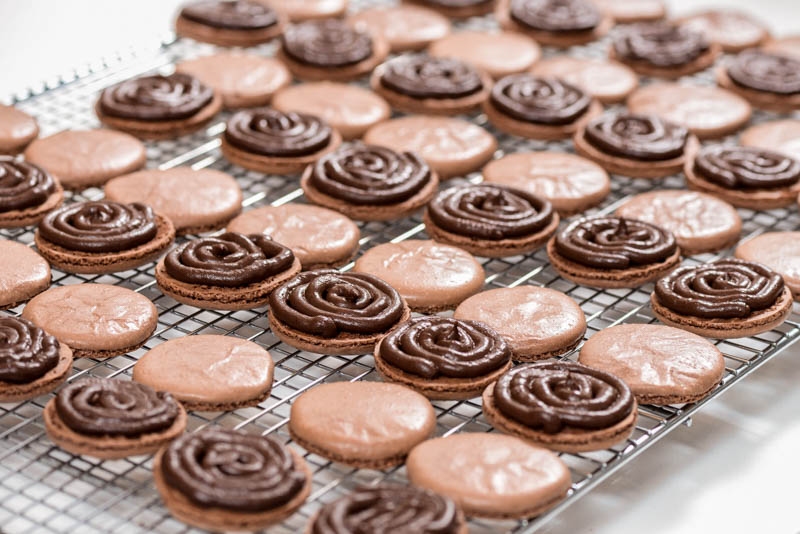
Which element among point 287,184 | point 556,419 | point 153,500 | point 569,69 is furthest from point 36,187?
point 569,69

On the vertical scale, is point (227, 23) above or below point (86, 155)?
above

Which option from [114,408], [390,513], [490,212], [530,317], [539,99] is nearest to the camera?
[390,513]

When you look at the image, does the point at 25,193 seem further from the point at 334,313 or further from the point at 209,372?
the point at 334,313

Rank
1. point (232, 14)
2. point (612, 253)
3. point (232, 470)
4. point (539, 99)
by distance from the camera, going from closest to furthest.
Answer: point (232, 470), point (612, 253), point (539, 99), point (232, 14)

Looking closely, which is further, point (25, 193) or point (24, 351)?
point (25, 193)

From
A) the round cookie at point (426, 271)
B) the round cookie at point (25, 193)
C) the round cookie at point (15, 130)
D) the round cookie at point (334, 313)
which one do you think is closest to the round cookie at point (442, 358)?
the round cookie at point (334, 313)

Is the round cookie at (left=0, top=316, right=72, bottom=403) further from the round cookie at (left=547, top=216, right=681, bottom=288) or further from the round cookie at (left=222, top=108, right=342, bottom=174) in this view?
the round cookie at (left=547, top=216, right=681, bottom=288)

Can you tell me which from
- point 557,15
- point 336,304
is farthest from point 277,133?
point 557,15

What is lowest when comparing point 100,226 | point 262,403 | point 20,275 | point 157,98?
point 262,403
